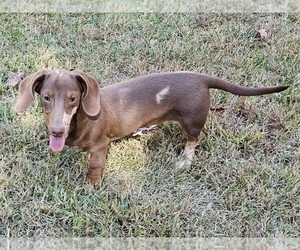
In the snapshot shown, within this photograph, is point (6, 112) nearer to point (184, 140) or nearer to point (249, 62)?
point (184, 140)

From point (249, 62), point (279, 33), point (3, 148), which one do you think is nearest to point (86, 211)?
point (3, 148)

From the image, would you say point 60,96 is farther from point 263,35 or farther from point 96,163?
point 263,35

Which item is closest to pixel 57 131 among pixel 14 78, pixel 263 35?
pixel 14 78

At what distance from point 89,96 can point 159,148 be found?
29.6 inches

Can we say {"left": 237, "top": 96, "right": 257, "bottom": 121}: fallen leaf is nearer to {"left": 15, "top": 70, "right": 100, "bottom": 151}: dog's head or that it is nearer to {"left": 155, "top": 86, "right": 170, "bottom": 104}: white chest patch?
Answer: {"left": 155, "top": 86, "right": 170, "bottom": 104}: white chest patch

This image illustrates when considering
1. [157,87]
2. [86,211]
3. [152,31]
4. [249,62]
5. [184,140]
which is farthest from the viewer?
[152,31]

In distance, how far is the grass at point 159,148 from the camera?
2.53 metres

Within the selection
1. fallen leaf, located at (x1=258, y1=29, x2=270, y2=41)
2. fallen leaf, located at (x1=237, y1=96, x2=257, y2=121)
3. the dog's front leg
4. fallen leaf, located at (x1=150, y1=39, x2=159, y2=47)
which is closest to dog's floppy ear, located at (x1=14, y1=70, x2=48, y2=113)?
the dog's front leg

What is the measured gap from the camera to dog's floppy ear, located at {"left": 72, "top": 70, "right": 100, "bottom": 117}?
236cm

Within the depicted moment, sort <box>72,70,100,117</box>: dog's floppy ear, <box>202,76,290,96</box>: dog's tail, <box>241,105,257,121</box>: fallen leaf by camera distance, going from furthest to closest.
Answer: <box>241,105,257,121</box>: fallen leaf → <box>202,76,290,96</box>: dog's tail → <box>72,70,100,117</box>: dog's floppy ear

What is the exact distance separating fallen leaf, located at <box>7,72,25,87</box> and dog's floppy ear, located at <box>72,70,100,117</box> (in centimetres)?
113

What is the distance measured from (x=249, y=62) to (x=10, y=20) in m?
2.06

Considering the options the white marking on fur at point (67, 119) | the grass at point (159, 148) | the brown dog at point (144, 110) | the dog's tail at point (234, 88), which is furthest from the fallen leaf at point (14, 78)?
the dog's tail at point (234, 88)

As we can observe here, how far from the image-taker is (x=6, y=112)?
3.11 meters
